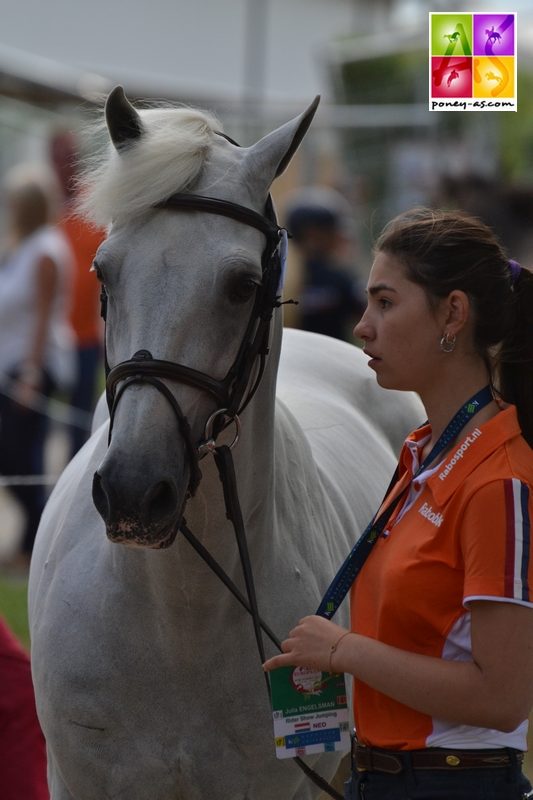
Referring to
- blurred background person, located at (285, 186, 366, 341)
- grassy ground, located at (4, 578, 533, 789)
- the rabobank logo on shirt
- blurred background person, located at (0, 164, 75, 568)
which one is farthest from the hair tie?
blurred background person, located at (0, 164, 75, 568)

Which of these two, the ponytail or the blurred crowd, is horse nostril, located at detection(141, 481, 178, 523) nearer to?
the ponytail

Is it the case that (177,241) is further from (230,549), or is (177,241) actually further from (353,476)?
(353,476)

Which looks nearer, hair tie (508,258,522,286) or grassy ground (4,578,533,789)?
hair tie (508,258,522,286)

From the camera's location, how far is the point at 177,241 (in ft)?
8.18

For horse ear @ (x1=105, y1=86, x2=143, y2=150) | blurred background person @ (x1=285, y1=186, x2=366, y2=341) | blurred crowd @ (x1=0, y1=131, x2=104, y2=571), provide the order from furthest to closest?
blurred background person @ (x1=285, y1=186, x2=366, y2=341) < blurred crowd @ (x1=0, y1=131, x2=104, y2=571) < horse ear @ (x1=105, y1=86, x2=143, y2=150)

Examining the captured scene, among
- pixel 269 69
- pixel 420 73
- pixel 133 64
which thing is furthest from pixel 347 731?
pixel 269 69

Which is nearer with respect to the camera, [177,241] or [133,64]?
[177,241]

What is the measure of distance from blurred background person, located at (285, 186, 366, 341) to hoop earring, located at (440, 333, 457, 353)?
5662mm

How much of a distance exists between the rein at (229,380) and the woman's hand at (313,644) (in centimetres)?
39

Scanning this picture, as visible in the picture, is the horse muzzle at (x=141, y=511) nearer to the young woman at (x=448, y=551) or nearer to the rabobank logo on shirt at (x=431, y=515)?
the young woman at (x=448, y=551)

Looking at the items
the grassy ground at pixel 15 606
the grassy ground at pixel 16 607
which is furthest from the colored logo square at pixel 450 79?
the grassy ground at pixel 15 606

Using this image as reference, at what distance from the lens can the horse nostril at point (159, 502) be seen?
227 cm

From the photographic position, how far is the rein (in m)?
2.38

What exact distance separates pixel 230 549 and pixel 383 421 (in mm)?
2009
